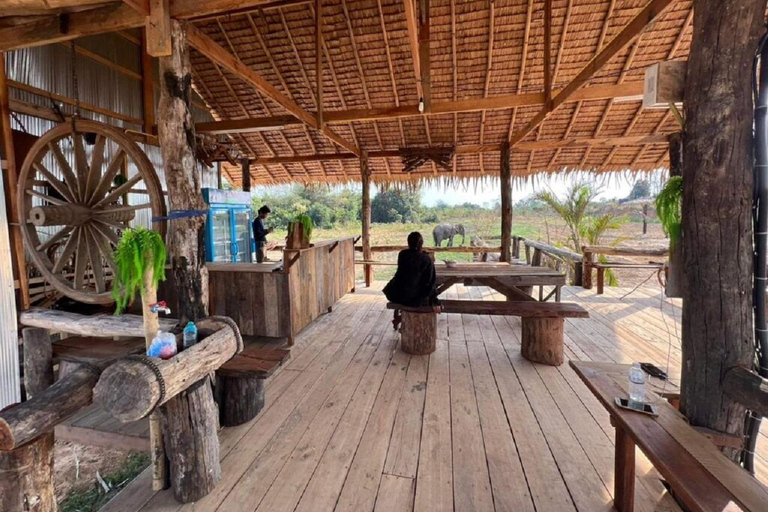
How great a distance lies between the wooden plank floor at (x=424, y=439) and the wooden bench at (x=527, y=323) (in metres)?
0.16

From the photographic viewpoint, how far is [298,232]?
4.31 meters

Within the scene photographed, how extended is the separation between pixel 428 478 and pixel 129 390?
1.61 metres

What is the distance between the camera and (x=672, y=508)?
1.77 m

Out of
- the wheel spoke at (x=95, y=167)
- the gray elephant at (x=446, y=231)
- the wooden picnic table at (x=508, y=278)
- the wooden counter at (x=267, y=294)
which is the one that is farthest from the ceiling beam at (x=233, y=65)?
the gray elephant at (x=446, y=231)

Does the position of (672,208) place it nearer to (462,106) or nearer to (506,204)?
(462,106)

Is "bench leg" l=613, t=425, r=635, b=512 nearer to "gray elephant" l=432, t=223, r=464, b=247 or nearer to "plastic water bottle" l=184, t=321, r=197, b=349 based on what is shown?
"plastic water bottle" l=184, t=321, r=197, b=349

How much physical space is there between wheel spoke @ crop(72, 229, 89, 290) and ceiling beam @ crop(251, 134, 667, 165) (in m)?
5.39

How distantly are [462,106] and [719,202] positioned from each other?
3.52 metres

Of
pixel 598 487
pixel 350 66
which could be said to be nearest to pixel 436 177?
pixel 350 66

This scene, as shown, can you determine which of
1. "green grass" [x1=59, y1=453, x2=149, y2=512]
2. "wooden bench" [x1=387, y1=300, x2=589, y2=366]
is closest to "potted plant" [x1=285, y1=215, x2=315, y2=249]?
"wooden bench" [x1=387, y1=300, x2=589, y2=366]

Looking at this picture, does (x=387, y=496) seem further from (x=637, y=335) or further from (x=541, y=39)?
(x=541, y=39)

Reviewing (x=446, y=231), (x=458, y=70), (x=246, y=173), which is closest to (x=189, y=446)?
(x=458, y=70)

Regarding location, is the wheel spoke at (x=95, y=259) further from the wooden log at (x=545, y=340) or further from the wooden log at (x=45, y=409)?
the wooden log at (x=545, y=340)

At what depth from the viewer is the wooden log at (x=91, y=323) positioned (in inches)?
87.2
